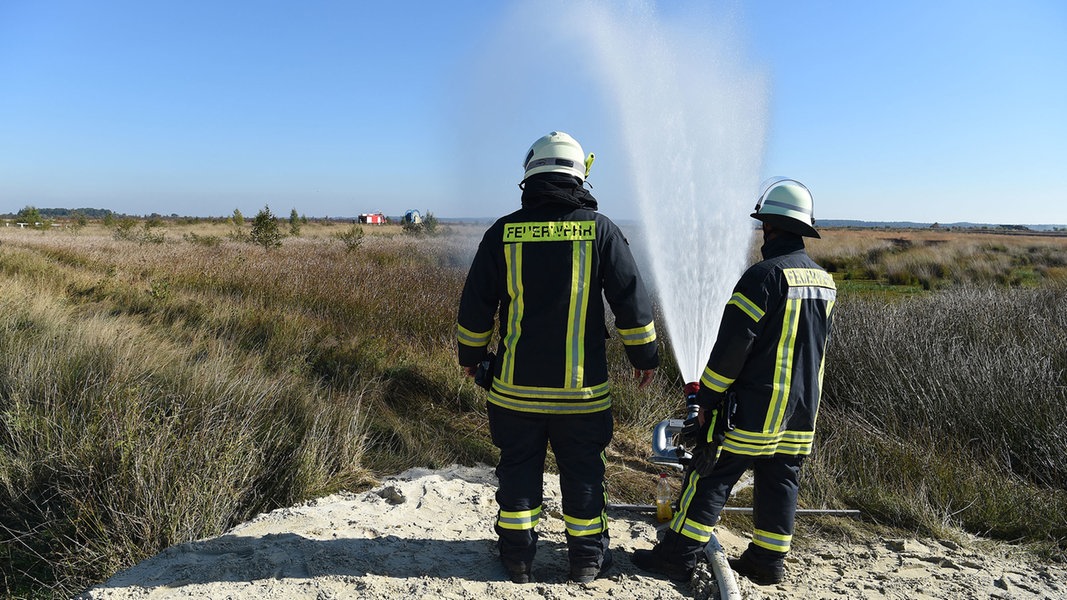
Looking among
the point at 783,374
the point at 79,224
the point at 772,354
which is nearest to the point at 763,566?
the point at 783,374

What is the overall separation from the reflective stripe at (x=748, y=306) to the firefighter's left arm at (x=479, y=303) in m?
1.20

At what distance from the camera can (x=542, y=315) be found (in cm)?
301

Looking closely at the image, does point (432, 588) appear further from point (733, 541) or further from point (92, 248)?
point (92, 248)

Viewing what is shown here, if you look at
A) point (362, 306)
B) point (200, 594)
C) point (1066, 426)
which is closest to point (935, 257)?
point (1066, 426)

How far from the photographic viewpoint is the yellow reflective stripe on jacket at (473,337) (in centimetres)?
319

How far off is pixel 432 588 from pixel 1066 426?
17.9ft

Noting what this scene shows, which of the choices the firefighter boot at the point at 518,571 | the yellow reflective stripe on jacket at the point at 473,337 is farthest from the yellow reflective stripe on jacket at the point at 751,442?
the yellow reflective stripe on jacket at the point at 473,337

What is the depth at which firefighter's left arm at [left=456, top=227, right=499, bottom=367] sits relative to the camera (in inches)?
122

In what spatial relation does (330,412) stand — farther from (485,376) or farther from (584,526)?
(584,526)

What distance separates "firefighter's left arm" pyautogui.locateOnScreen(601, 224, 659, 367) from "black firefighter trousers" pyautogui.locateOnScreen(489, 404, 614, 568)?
378mm

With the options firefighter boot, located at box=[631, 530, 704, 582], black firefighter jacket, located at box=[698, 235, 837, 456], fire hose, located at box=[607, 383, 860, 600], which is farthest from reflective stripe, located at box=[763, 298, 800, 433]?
firefighter boot, located at box=[631, 530, 704, 582]

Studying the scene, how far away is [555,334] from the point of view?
2998 millimetres

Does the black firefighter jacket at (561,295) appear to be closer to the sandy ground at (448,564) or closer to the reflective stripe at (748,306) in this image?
the reflective stripe at (748,306)

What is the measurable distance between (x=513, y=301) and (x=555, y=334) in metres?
0.27
